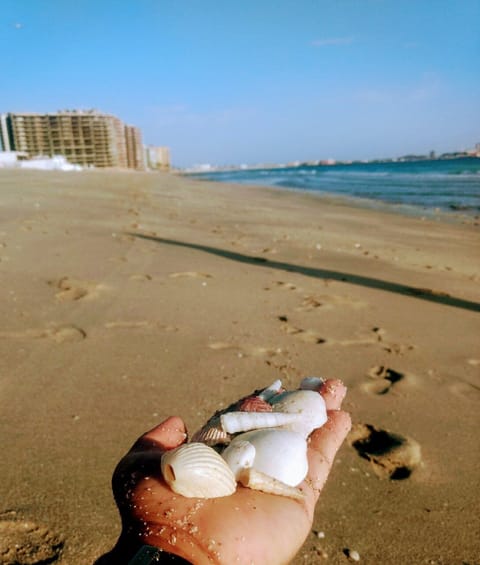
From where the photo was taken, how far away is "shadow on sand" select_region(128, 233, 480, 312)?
5.13 metres

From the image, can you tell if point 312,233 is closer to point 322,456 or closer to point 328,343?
point 328,343

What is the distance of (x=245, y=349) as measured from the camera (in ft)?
11.8

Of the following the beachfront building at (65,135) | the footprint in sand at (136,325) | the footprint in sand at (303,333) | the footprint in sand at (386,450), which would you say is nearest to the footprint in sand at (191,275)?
the footprint in sand at (136,325)

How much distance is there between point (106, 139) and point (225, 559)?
102 metres

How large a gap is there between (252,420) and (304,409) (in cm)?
25

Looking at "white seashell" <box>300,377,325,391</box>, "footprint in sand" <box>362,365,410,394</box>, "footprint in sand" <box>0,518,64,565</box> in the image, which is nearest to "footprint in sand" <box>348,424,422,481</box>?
"footprint in sand" <box>362,365,410,394</box>

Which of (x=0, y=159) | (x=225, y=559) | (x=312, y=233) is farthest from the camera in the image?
(x=0, y=159)

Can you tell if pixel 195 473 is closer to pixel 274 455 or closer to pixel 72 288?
pixel 274 455

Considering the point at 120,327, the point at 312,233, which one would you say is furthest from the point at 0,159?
the point at 120,327

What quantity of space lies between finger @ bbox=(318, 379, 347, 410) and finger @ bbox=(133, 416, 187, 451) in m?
0.75

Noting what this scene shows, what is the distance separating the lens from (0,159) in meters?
51.2

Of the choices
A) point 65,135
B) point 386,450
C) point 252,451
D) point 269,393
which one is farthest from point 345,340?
point 65,135

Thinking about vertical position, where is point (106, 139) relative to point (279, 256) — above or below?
above

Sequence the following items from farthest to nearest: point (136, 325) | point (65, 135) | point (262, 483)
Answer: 1. point (65, 135)
2. point (136, 325)
3. point (262, 483)
